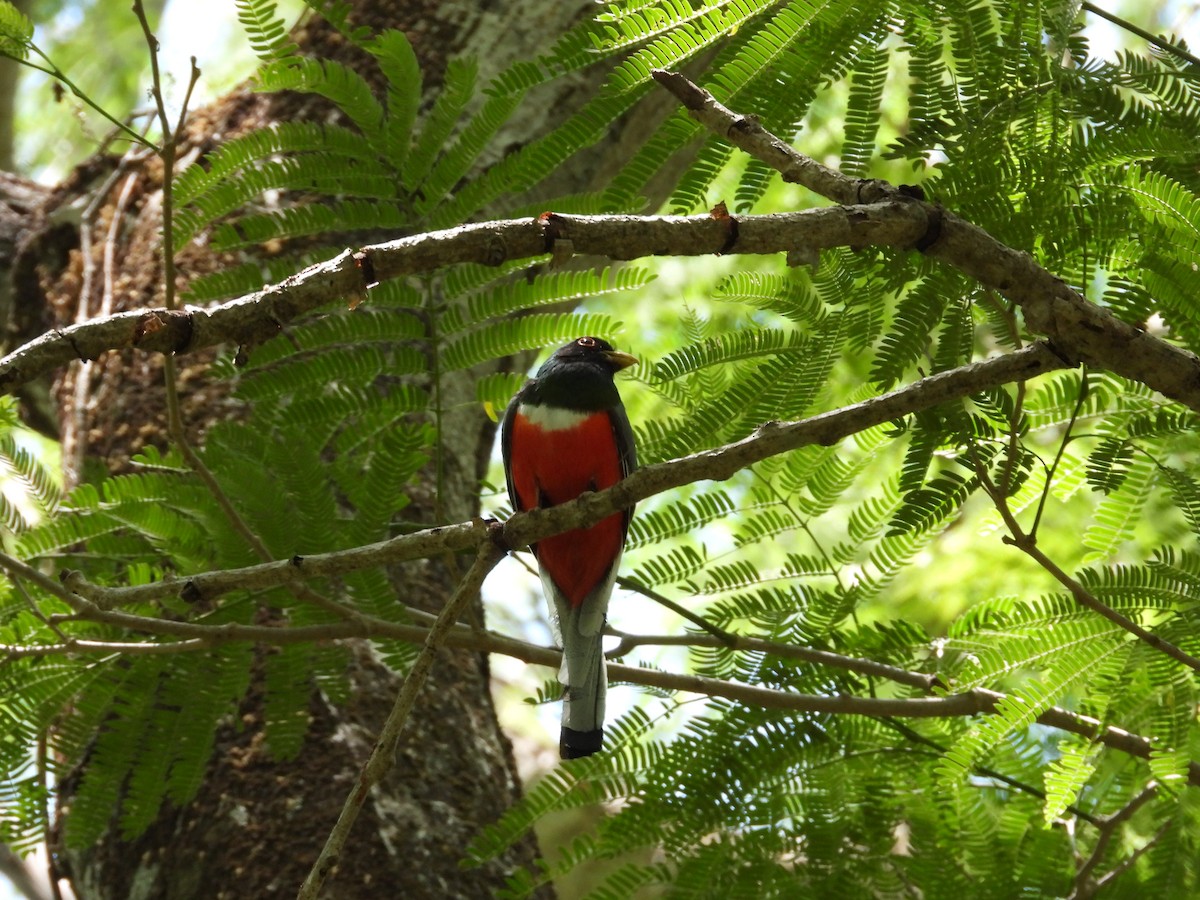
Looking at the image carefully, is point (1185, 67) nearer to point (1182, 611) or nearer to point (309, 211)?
point (1182, 611)

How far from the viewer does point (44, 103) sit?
10.6 m

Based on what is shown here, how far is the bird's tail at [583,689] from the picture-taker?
3.08 meters

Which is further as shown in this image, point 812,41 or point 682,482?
point 812,41

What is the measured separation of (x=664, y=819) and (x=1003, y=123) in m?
1.99

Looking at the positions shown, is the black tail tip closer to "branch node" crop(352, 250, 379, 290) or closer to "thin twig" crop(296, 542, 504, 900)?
"thin twig" crop(296, 542, 504, 900)

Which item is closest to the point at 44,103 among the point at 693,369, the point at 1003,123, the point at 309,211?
the point at 309,211

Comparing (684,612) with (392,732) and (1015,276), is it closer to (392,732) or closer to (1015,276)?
(392,732)

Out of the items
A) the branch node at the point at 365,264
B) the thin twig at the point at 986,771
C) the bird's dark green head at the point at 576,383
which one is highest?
the bird's dark green head at the point at 576,383

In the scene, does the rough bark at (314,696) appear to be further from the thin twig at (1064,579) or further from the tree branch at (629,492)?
the thin twig at (1064,579)

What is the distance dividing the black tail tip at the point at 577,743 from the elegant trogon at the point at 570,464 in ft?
1.60

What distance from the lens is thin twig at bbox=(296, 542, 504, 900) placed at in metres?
2.06

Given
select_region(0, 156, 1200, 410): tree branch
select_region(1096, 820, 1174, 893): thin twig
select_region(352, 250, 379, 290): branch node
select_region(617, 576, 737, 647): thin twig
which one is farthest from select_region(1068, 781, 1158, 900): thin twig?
select_region(352, 250, 379, 290): branch node

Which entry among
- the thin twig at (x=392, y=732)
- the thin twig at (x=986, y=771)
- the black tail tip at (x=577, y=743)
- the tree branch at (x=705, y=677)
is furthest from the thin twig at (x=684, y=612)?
the thin twig at (x=392, y=732)

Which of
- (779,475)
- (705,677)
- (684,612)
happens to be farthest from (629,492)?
(779,475)
